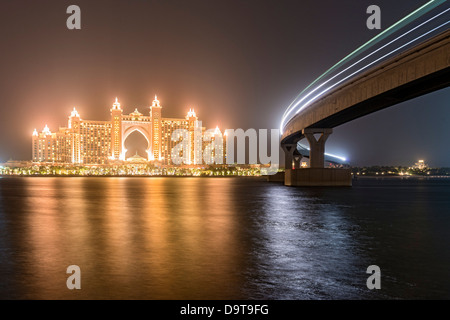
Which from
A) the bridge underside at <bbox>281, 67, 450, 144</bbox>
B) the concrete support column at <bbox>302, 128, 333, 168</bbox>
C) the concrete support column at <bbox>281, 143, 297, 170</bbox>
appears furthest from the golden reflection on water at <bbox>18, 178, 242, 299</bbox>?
the concrete support column at <bbox>281, 143, 297, 170</bbox>

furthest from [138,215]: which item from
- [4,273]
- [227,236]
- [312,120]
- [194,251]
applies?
[312,120]

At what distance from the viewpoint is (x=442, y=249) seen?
12750 mm

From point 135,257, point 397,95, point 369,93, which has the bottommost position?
point 135,257

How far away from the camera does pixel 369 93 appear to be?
1367 inches

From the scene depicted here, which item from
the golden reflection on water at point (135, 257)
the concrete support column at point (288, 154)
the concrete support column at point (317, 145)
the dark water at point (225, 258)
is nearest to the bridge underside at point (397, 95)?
the concrete support column at point (317, 145)

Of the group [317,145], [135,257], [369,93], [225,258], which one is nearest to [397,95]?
[369,93]

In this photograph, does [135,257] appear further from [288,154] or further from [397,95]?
[288,154]

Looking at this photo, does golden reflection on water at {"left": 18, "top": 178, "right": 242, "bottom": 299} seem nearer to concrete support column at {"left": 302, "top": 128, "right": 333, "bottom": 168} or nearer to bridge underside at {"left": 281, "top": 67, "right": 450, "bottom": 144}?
bridge underside at {"left": 281, "top": 67, "right": 450, "bottom": 144}

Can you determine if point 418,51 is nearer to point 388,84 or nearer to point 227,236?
point 388,84

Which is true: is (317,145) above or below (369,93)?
below

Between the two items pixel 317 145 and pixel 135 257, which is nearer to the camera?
pixel 135 257

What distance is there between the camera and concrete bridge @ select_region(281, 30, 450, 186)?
25.1m

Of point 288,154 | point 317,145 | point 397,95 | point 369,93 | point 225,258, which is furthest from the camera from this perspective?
point 288,154
